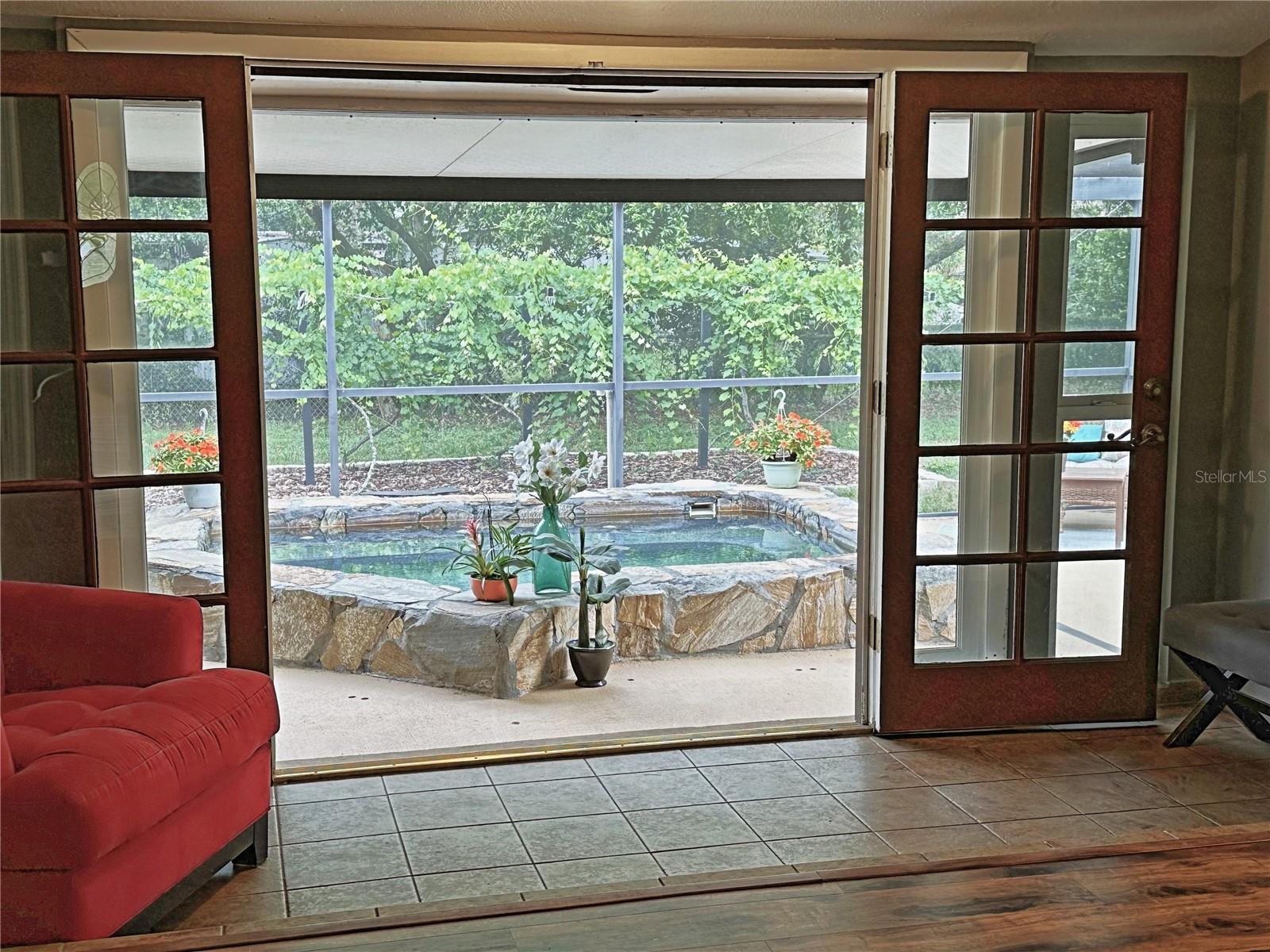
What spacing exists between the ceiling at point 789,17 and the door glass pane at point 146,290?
2.08 feet

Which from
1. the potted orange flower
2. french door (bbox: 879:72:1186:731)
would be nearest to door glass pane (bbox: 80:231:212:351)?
french door (bbox: 879:72:1186:731)

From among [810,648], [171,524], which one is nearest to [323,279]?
[810,648]

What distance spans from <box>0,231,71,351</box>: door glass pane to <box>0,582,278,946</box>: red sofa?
0.66 meters

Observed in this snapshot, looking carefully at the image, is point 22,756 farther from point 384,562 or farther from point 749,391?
point 749,391

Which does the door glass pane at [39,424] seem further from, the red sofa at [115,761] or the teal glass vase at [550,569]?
the teal glass vase at [550,569]

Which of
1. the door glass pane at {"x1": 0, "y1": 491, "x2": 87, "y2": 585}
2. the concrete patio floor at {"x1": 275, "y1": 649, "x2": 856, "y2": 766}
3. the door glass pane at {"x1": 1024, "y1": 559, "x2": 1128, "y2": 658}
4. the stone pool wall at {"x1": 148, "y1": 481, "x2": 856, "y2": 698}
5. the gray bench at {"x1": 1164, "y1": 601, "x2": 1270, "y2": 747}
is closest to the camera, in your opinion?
the door glass pane at {"x1": 0, "y1": 491, "x2": 87, "y2": 585}

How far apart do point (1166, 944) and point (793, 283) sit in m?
9.44

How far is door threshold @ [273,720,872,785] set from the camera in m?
3.57

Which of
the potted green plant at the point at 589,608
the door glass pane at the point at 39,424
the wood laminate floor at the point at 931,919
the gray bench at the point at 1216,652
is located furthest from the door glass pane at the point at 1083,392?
the door glass pane at the point at 39,424

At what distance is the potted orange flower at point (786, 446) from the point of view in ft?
30.1

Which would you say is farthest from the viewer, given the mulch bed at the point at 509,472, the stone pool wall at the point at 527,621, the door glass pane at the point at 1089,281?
the mulch bed at the point at 509,472

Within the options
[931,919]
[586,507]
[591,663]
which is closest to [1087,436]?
[591,663]

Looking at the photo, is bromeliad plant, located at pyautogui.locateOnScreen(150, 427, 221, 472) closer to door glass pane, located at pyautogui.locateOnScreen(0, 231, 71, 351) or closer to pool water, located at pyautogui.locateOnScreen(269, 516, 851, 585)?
door glass pane, located at pyautogui.locateOnScreen(0, 231, 71, 351)

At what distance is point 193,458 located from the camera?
3309 mm
